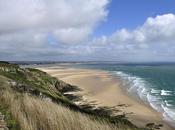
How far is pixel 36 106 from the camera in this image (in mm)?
7082

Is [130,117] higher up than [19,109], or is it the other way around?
Result: [19,109]

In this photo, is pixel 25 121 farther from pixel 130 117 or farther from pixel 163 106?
pixel 163 106

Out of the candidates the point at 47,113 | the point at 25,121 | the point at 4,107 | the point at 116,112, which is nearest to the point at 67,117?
the point at 47,113

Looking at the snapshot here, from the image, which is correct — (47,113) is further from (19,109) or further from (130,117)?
(130,117)

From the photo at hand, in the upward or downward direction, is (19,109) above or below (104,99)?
→ above

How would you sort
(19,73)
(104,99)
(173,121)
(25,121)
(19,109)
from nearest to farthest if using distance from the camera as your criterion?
1. (25,121)
2. (19,109)
3. (173,121)
4. (19,73)
5. (104,99)

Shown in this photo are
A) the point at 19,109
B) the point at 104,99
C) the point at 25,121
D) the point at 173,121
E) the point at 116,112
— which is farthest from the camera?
the point at 104,99

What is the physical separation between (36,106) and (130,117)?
19.5 metres

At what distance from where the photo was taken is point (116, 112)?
27.2m

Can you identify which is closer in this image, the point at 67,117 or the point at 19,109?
the point at 67,117

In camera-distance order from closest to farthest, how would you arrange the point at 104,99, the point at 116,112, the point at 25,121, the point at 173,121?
the point at 25,121
the point at 173,121
the point at 116,112
the point at 104,99

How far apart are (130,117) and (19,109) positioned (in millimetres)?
19789

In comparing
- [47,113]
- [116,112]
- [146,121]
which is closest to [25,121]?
[47,113]

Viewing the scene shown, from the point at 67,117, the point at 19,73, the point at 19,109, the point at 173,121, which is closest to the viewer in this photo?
the point at 67,117
